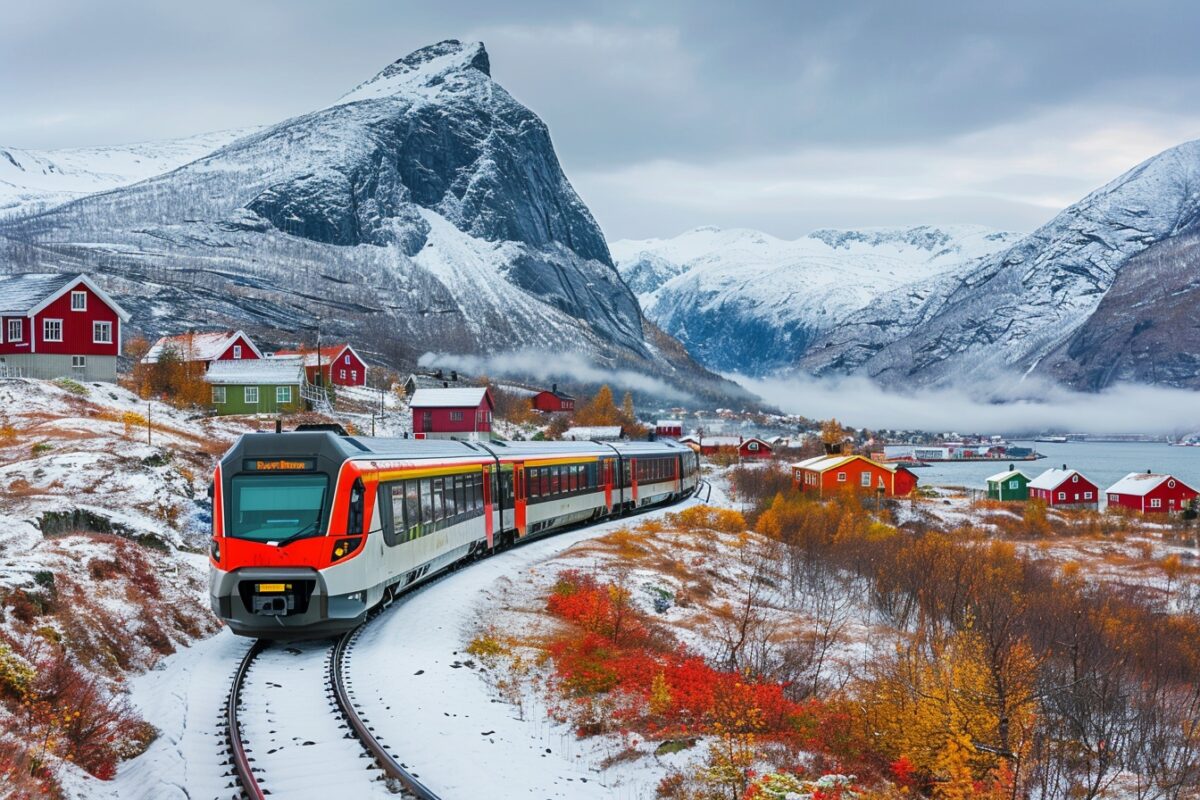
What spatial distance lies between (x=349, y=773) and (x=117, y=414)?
1906 inches

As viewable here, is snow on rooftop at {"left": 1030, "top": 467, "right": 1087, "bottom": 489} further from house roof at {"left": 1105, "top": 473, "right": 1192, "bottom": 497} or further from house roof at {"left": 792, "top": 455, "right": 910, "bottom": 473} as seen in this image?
house roof at {"left": 792, "top": 455, "right": 910, "bottom": 473}

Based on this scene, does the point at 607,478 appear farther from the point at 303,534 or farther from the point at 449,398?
the point at 449,398

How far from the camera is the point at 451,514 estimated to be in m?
28.3

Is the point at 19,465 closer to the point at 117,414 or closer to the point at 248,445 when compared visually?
the point at 248,445

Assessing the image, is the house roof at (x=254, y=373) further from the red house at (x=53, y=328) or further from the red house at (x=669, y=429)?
the red house at (x=669, y=429)

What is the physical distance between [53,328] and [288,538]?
5605cm

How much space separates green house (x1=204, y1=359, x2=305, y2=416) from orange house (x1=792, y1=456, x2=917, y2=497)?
52970 mm

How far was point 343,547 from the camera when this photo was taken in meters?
19.7

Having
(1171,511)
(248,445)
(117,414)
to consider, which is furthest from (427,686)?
(1171,511)

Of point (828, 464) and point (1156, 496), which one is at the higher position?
point (828, 464)

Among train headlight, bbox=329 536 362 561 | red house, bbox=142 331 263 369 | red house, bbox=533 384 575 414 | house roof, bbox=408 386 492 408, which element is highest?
red house, bbox=142 331 263 369

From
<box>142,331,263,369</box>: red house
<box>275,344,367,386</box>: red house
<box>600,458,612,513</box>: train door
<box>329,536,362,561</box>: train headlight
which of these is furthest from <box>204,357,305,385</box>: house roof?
<box>329,536,362,561</box>: train headlight

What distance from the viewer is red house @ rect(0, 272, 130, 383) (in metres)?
66.1

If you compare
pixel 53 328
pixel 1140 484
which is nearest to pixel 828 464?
pixel 1140 484
